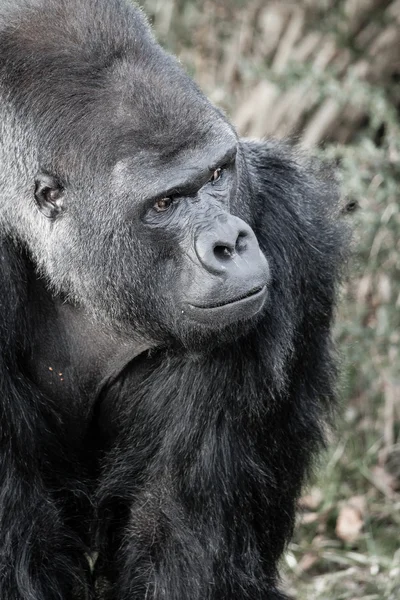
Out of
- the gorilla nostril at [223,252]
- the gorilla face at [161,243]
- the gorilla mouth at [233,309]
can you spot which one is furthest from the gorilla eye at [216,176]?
the gorilla mouth at [233,309]

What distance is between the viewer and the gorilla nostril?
12.9ft

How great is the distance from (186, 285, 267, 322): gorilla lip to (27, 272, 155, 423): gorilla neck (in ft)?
1.90

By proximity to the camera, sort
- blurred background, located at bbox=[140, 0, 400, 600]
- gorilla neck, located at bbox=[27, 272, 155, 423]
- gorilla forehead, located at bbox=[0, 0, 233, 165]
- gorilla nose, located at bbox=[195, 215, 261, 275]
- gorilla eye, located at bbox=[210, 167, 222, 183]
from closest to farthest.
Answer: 1. gorilla nose, located at bbox=[195, 215, 261, 275]
2. gorilla forehead, located at bbox=[0, 0, 233, 165]
3. gorilla eye, located at bbox=[210, 167, 222, 183]
4. gorilla neck, located at bbox=[27, 272, 155, 423]
5. blurred background, located at bbox=[140, 0, 400, 600]

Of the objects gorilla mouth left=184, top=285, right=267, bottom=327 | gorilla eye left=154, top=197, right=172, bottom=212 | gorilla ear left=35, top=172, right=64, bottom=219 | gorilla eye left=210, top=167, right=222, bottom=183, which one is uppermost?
gorilla eye left=210, top=167, right=222, bottom=183

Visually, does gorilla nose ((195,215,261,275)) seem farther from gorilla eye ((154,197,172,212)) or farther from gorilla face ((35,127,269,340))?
gorilla eye ((154,197,172,212))

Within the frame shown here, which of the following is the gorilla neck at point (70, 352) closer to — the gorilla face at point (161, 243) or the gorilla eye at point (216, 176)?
the gorilla face at point (161, 243)

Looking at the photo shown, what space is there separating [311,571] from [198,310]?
9.01 ft

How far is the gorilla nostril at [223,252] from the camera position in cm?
392

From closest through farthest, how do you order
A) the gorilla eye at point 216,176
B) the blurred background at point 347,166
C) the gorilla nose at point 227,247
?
the gorilla nose at point 227,247, the gorilla eye at point 216,176, the blurred background at point 347,166

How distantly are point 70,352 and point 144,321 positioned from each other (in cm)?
50

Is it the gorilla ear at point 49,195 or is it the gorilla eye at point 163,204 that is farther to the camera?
the gorilla ear at point 49,195

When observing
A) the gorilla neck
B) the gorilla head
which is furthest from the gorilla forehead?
the gorilla neck

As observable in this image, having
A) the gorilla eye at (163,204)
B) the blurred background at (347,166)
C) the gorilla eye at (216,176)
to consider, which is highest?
the gorilla eye at (216,176)

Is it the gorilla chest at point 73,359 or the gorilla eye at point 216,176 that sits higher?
the gorilla eye at point 216,176
